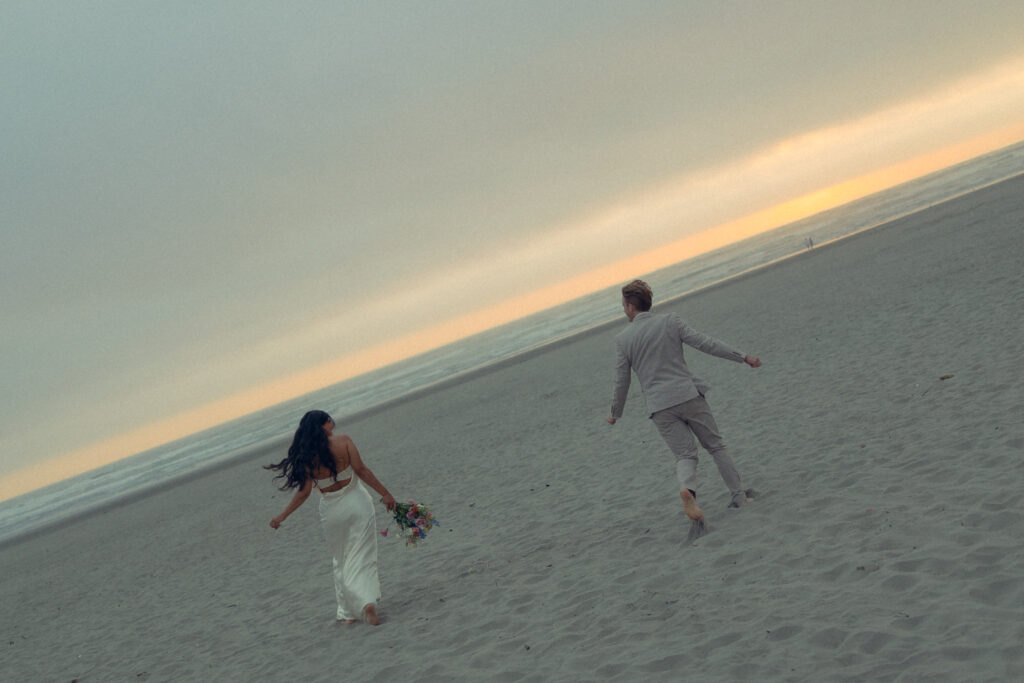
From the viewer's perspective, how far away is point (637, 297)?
6.38 meters

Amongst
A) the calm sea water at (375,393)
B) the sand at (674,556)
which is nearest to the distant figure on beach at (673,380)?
the sand at (674,556)

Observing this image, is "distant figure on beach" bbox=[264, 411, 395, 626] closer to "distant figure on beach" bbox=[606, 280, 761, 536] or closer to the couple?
the couple

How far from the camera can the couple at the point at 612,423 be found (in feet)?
20.4

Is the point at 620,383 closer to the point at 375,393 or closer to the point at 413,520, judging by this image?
the point at 413,520

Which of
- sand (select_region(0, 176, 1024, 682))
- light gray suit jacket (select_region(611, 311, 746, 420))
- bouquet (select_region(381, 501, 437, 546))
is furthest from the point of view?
bouquet (select_region(381, 501, 437, 546))

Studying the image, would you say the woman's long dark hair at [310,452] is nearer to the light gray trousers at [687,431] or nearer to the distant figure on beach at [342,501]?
the distant figure on beach at [342,501]

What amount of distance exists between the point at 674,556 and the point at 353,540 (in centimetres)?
294

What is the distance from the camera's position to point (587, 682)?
14.7 feet

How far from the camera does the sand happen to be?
4.37 metres

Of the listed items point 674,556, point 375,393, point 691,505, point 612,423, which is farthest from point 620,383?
point 375,393

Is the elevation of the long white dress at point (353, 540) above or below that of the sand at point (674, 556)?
above

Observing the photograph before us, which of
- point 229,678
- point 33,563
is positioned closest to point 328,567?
point 229,678

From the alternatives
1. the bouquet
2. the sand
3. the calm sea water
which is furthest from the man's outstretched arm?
the calm sea water

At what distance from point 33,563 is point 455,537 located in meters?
15.1
